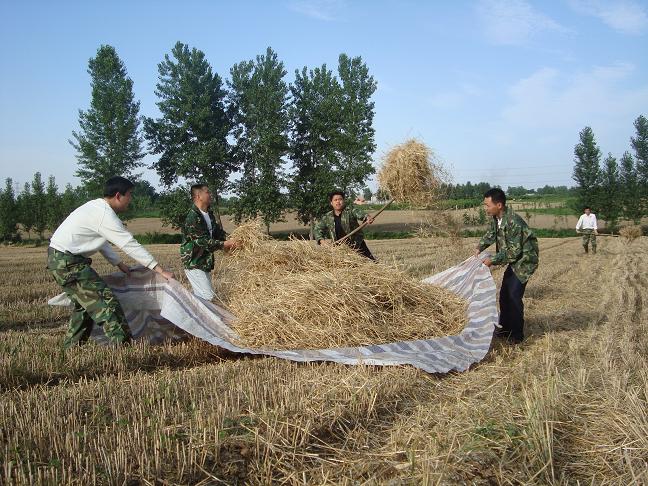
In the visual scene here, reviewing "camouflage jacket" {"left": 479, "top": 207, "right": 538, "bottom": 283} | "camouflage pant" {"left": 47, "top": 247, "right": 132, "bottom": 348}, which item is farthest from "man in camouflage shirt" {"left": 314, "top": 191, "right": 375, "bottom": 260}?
"camouflage pant" {"left": 47, "top": 247, "right": 132, "bottom": 348}

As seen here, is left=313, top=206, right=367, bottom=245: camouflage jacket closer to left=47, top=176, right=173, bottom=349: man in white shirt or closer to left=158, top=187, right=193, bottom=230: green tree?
left=47, top=176, right=173, bottom=349: man in white shirt

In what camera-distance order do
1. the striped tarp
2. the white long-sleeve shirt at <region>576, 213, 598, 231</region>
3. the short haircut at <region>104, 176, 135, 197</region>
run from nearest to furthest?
the striped tarp, the short haircut at <region>104, 176, 135, 197</region>, the white long-sleeve shirt at <region>576, 213, 598, 231</region>

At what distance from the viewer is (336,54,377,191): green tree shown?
3731 centimetres

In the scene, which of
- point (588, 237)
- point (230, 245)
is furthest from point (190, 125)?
point (230, 245)

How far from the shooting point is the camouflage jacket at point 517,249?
20.8ft

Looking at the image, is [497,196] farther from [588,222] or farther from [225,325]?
[588,222]

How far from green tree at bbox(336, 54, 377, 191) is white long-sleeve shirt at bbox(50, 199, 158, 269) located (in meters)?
31.8

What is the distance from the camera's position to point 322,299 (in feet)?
18.1

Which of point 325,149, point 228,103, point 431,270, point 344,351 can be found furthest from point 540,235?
point 344,351

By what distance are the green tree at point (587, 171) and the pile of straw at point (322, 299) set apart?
40474 mm

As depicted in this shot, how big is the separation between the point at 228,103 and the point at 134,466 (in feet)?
125

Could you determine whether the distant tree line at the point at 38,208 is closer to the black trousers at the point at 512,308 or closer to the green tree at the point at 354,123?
the green tree at the point at 354,123

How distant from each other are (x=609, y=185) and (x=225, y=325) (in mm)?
43270

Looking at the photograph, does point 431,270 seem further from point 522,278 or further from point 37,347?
point 37,347
